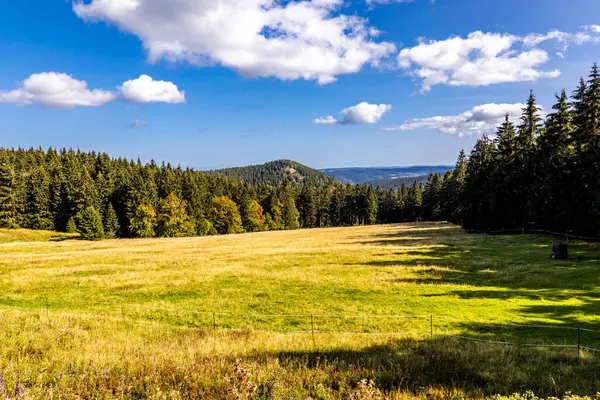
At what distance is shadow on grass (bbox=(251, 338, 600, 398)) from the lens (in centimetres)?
762

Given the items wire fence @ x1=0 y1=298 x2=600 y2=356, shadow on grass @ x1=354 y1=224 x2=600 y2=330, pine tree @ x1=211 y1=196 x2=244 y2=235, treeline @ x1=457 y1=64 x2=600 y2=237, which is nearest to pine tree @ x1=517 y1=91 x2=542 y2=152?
treeline @ x1=457 y1=64 x2=600 y2=237

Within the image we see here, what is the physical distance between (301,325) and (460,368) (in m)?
9.07

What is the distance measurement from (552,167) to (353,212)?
10282 cm

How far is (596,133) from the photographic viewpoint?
4012 cm

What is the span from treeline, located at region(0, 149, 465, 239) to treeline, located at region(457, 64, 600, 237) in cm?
2897

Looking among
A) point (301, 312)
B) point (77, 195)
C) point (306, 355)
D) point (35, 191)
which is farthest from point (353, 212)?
point (306, 355)

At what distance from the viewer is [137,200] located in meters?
94.8

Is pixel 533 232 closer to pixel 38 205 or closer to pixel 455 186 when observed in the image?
pixel 455 186

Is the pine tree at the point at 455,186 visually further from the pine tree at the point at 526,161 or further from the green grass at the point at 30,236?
the green grass at the point at 30,236

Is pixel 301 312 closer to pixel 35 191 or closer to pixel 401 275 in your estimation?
pixel 401 275

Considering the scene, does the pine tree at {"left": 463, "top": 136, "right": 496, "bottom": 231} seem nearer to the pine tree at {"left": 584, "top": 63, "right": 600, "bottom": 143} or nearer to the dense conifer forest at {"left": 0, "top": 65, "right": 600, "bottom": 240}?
the dense conifer forest at {"left": 0, "top": 65, "right": 600, "bottom": 240}

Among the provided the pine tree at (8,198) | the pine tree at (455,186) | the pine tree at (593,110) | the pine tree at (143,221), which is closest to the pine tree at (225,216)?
the pine tree at (143,221)

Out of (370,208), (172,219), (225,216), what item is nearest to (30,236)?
(172,219)

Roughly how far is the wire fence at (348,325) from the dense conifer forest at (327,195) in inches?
1195
